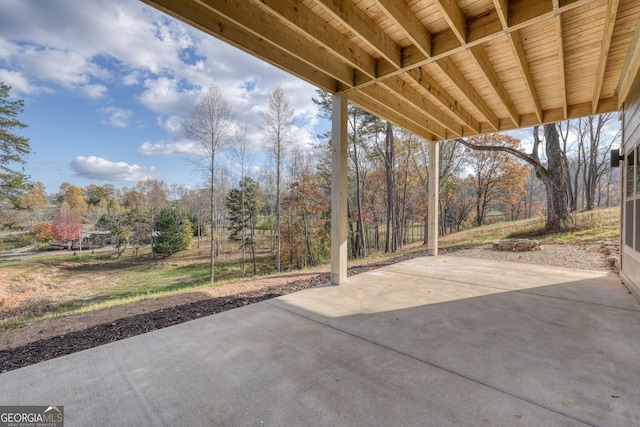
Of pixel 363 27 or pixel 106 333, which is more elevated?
pixel 363 27

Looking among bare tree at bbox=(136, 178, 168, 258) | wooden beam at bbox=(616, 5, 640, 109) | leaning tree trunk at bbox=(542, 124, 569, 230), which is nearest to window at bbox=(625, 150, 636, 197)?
wooden beam at bbox=(616, 5, 640, 109)

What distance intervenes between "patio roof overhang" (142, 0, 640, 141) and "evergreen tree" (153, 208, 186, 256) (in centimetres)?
2331

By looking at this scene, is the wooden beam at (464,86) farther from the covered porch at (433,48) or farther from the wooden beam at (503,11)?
the wooden beam at (503,11)

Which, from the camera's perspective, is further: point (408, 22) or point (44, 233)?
point (44, 233)

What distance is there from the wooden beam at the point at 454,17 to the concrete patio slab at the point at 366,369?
109 inches

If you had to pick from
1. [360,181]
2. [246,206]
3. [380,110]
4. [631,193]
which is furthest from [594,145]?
[246,206]

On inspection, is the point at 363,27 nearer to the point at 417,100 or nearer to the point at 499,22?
the point at 499,22

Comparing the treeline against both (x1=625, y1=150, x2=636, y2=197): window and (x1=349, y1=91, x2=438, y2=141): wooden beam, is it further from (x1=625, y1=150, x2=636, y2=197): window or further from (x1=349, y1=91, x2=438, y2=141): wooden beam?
(x1=625, y1=150, x2=636, y2=197): window

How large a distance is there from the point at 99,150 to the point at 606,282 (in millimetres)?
33581

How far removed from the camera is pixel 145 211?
24.4 meters

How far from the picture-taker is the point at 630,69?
3.09 meters

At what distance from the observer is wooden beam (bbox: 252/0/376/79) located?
83.2 inches

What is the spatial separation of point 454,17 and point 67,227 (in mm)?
33267

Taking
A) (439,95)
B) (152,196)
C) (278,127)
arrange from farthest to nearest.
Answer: (152,196)
(278,127)
(439,95)
